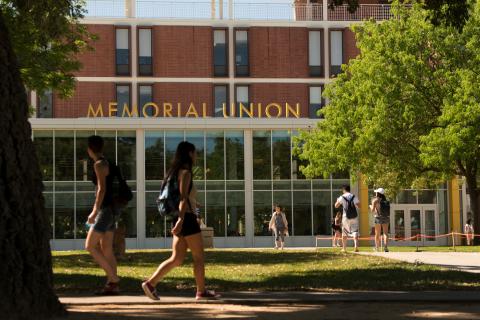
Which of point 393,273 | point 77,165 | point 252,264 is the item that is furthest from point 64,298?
point 77,165

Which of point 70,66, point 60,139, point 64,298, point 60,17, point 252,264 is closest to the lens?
point 64,298

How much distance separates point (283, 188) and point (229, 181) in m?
2.94

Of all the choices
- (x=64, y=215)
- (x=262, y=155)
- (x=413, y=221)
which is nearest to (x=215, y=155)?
(x=262, y=155)

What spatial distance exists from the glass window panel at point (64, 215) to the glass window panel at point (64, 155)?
0.98 metres

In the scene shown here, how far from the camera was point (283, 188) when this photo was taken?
4619 centimetres

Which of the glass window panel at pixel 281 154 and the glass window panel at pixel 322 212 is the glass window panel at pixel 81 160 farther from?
the glass window panel at pixel 322 212

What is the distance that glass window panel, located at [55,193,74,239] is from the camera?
44.3m

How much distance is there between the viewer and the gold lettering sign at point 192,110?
49.1m

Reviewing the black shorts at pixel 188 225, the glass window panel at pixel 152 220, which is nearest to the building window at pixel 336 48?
the glass window panel at pixel 152 220

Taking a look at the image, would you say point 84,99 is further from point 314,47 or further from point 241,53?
point 314,47

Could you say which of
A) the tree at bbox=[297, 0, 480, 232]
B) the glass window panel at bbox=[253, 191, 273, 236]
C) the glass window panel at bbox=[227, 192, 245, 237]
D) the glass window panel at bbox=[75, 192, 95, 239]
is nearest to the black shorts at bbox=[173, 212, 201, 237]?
the tree at bbox=[297, 0, 480, 232]

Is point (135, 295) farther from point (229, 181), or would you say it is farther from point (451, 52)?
A: point (229, 181)

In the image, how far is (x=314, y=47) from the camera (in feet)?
169

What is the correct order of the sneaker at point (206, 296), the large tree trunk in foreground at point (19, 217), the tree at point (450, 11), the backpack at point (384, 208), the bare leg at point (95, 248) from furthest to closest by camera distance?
the backpack at point (384, 208), the tree at point (450, 11), the bare leg at point (95, 248), the sneaker at point (206, 296), the large tree trunk in foreground at point (19, 217)
